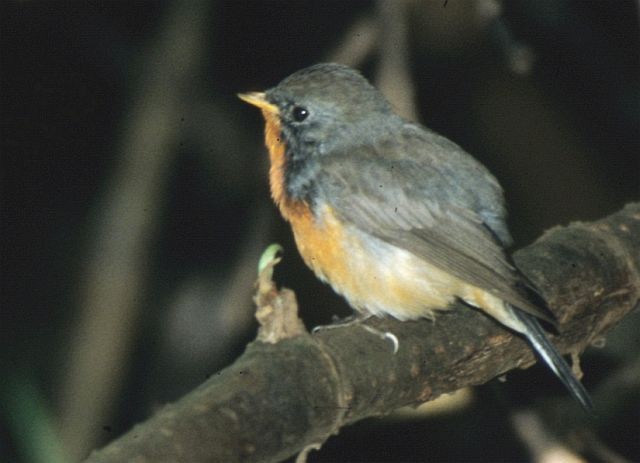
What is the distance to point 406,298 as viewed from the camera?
17.1ft

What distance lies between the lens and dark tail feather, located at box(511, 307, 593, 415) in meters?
4.84

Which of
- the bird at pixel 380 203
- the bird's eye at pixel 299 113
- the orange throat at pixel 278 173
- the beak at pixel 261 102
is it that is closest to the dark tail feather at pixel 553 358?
the bird at pixel 380 203

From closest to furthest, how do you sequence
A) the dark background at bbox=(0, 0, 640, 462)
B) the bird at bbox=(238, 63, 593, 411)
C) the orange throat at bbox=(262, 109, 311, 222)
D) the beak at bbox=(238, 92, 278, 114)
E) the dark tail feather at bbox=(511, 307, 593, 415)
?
1. the dark tail feather at bbox=(511, 307, 593, 415)
2. the bird at bbox=(238, 63, 593, 411)
3. the orange throat at bbox=(262, 109, 311, 222)
4. the beak at bbox=(238, 92, 278, 114)
5. the dark background at bbox=(0, 0, 640, 462)

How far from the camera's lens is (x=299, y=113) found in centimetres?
563

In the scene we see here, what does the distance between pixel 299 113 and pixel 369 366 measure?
1.84 metres

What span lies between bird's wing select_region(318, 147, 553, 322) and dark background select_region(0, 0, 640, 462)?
160cm

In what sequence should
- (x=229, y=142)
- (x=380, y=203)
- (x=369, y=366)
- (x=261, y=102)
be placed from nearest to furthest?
(x=369, y=366) → (x=380, y=203) → (x=261, y=102) → (x=229, y=142)

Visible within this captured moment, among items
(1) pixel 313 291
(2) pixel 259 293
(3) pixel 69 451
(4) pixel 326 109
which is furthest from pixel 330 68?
(1) pixel 313 291

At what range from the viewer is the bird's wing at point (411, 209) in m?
5.25

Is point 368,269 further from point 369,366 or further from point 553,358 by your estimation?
point 369,366

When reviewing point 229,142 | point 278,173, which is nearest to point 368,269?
point 278,173

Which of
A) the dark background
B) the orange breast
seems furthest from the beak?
the dark background

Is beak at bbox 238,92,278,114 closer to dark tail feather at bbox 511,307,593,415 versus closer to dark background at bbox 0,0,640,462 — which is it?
dark background at bbox 0,0,640,462

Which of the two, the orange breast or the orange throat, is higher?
the orange throat
